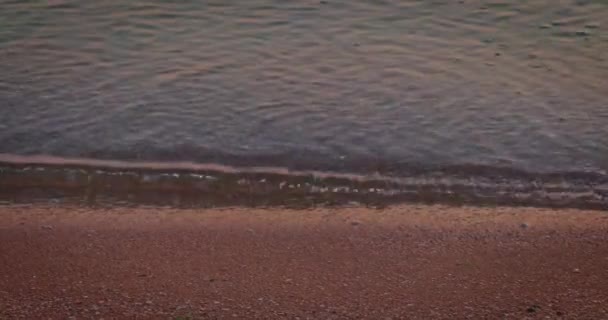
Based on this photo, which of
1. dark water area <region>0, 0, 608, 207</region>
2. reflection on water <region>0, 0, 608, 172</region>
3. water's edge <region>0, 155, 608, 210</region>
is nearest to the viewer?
water's edge <region>0, 155, 608, 210</region>

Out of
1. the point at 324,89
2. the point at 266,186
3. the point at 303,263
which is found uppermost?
the point at 324,89

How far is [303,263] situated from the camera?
4844mm

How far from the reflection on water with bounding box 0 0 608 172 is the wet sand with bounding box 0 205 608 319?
98 centimetres

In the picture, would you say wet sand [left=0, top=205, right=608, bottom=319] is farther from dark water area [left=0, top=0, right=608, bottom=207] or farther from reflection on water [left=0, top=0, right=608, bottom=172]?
reflection on water [left=0, top=0, right=608, bottom=172]

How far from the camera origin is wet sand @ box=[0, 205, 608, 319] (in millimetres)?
4336

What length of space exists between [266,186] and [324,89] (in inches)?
68.7

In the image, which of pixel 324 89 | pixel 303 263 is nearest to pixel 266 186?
Answer: pixel 303 263

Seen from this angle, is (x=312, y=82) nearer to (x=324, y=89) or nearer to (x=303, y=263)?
(x=324, y=89)

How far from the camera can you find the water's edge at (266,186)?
5.85 metres

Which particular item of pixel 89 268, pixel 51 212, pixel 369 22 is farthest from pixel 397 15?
pixel 89 268

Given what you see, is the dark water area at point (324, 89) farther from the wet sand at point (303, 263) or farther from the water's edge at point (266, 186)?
the wet sand at point (303, 263)

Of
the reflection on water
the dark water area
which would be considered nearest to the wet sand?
the dark water area

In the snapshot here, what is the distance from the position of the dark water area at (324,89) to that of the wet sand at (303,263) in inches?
27.3

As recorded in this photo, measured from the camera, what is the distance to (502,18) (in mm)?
9250
